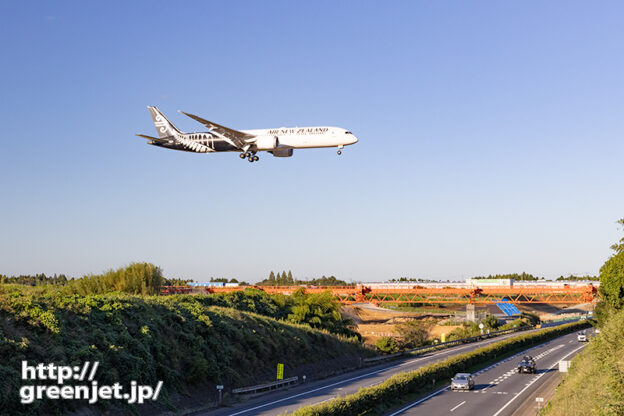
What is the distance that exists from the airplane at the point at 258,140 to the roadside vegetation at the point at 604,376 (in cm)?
2184

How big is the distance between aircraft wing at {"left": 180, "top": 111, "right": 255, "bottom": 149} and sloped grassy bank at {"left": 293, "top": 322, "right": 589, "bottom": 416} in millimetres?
19719

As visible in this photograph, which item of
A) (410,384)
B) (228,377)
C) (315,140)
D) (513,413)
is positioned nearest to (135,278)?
(228,377)

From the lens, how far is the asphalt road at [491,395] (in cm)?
3350

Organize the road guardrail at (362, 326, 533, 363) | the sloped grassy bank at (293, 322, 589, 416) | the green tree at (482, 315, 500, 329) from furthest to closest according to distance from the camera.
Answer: the green tree at (482, 315, 500, 329)
the road guardrail at (362, 326, 533, 363)
the sloped grassy bank at (293, 322, 589, 416)

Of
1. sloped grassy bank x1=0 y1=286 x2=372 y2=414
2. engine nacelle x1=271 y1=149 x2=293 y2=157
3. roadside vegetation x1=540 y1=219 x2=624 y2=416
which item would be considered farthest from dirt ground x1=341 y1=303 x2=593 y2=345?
engine nacelle x1=271 y1=149 x2=293 y2=157

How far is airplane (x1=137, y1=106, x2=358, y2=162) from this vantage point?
41406 millimetres

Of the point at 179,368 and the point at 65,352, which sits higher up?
the point at 65,352

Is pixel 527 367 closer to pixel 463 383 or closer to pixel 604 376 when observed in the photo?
pixel 463 383

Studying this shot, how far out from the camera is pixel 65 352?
101ft

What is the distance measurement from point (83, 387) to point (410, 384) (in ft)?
69.0

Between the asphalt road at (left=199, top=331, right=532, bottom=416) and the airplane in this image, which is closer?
the asphalt road at (left=199, top=331, right=532, bottom=416)

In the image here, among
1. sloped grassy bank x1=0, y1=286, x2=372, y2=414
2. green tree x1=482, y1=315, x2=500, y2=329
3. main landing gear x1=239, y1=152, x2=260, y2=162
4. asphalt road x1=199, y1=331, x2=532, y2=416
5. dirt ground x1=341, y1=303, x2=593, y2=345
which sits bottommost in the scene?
dirt ground x1=341, y1=303, x2=593, y2=345

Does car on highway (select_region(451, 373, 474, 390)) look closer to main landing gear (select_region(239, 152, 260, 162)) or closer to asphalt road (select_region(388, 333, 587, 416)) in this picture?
asphalt road (select_region(388, 333, 587, 416))

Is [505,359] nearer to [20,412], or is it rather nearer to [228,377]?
[228,377]
